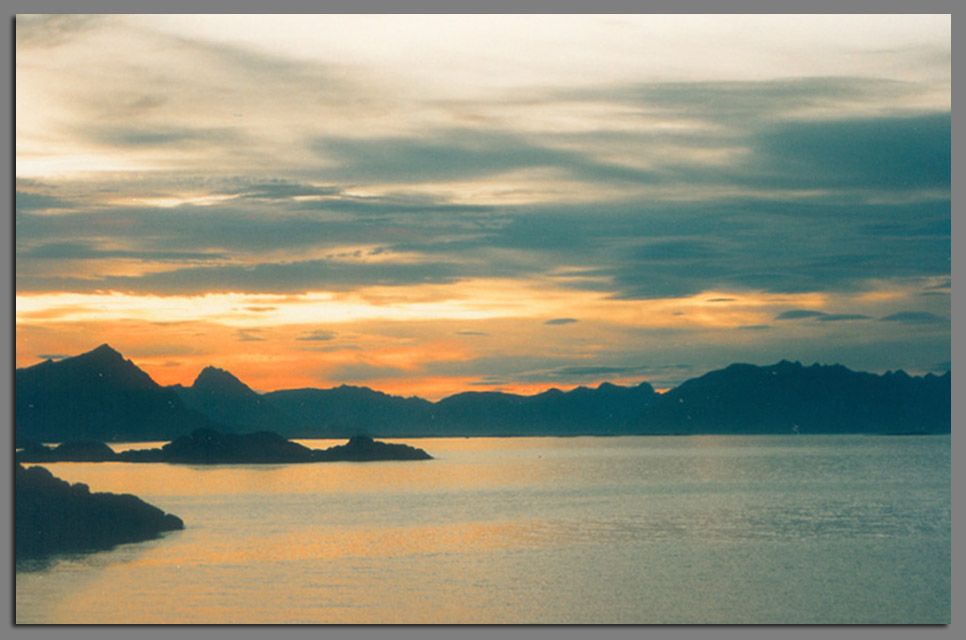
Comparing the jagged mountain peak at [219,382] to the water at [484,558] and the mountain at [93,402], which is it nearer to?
the mountain at [93,402]

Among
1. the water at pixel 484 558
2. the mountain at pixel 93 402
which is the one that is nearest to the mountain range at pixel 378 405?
the mountain at pixel 93 402

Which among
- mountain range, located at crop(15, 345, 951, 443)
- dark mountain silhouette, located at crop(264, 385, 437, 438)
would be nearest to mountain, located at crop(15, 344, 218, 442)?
mountain range, located at crop(15, 345, 951, 443)

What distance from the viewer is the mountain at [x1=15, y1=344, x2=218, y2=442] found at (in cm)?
1631

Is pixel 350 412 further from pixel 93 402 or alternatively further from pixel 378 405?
pixel 93 402

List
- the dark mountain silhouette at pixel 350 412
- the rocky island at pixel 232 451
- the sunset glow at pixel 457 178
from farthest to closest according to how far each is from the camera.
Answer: the rocky island at pixel 232 451, the dark mountain silhouette at pixel 350 412, the sunset glow at pixel 457 178

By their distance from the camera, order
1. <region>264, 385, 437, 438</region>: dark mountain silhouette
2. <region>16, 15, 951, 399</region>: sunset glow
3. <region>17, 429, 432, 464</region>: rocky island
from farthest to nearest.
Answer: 1. <region>17, 429, 432, 464</region>: rocky island
2. <region>264, 385, 437, 438</region>: dark mountain silhouette
3. <region>16, 15, 951, 399</region>: sunset glow

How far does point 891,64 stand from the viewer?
1524 cm

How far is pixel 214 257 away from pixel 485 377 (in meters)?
6.13

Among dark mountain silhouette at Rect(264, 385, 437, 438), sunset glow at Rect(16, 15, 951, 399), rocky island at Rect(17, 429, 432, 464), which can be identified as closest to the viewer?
sunset glow at Rect(16, 15, 951, 399)

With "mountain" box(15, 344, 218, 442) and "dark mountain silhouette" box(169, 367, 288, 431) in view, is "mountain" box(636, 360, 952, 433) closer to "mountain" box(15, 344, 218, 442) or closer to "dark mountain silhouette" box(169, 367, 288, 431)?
"dark mountain silhouette" box(169, 367, 288, 431)

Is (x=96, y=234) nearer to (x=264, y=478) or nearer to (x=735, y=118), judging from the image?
(x=735, y=118)

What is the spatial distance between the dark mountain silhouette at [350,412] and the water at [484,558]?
10.7ft

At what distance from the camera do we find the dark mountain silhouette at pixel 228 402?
69.5ft

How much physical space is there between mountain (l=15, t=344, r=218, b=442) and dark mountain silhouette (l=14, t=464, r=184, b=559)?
0.95 meters
